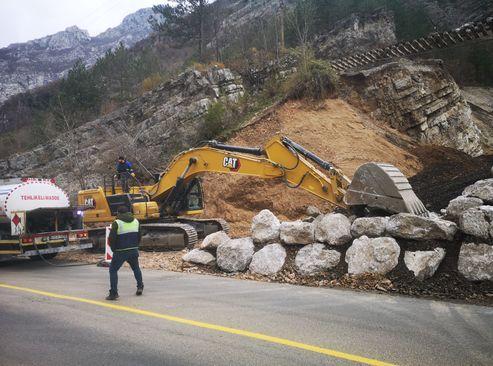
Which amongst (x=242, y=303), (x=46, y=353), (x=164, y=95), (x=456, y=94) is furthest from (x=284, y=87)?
(x=46, y=353)

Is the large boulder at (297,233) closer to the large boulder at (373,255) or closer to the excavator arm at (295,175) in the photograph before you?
the excavator arm at (295,175)

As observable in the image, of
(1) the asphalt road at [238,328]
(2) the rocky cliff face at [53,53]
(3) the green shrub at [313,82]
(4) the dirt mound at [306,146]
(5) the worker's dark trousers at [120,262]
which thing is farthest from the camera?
(2) the rocky cliff face at [53,53]

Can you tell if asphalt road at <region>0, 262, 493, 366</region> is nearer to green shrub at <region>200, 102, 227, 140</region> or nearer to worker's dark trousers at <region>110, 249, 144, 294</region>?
worker's dark trousers at <region>110, 249, 144, 294</region>

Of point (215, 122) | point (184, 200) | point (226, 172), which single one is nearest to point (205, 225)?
point (184, 200)

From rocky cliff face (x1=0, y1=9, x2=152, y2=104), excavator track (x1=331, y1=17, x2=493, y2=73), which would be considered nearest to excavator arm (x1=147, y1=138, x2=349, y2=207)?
excavator track (x1=331, y1=17, x2=493, y2=73)

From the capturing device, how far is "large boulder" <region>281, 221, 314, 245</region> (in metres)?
9.02

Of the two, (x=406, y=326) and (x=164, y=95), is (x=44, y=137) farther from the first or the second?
(x=406, y=326)

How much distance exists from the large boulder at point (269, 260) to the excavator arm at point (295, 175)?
1.60 m

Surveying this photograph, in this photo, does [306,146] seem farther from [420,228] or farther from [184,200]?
[420,228]

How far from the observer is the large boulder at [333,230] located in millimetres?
8562

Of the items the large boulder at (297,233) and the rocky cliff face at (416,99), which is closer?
the large boulder at (297,233)

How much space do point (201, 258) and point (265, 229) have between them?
173 centimetres

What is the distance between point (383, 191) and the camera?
8469 mm

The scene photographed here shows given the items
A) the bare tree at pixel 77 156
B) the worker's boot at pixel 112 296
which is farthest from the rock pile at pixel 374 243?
the bare tree at pixel 77 156
